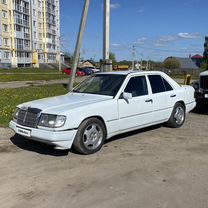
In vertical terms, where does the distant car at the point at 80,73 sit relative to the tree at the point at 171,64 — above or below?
below

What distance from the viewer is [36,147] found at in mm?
6438

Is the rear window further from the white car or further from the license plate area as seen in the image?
the license plate area

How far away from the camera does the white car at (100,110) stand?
5.63 metres

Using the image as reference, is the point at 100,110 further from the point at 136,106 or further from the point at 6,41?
the point at 6,41

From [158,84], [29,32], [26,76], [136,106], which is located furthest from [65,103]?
[29,32]

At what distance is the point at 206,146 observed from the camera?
646 cm

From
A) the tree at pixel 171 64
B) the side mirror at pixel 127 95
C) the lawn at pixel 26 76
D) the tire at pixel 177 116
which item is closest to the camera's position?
the side mirror at pixel 127 95

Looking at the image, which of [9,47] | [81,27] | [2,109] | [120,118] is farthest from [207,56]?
[9,47]

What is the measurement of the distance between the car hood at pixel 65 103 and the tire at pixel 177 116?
221 centimetres

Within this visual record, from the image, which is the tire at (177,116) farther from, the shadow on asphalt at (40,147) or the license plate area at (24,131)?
the license plate area at (24,131)

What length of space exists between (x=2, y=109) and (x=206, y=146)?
6.64 m

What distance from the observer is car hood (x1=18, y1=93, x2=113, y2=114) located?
18.9 ft

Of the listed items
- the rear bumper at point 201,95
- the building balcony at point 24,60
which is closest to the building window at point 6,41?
the building balcony at point 24,60

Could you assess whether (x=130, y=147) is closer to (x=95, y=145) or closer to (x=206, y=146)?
(x=95, y=145)
